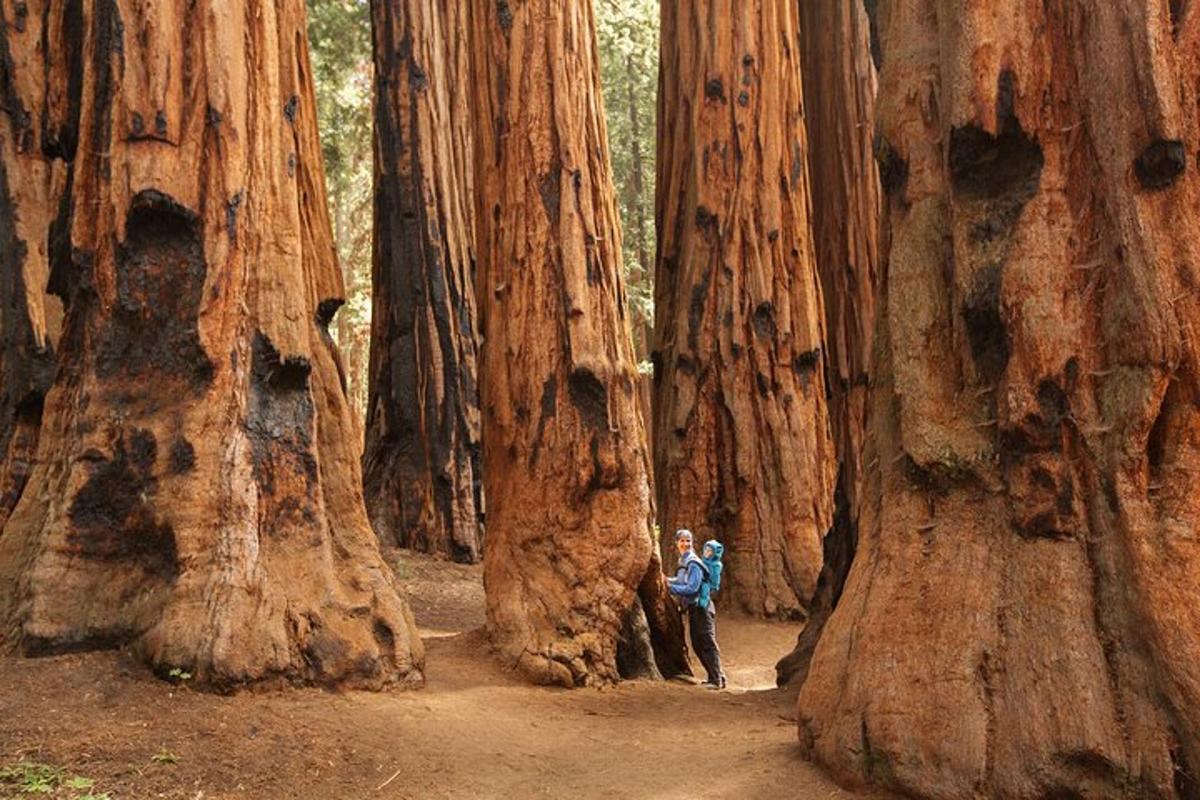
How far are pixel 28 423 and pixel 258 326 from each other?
107 inches

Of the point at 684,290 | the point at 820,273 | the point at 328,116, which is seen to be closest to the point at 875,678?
the point at 684,290

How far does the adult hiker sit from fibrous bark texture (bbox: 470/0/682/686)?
1.82 ft

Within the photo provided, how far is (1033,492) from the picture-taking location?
4109 millimetres

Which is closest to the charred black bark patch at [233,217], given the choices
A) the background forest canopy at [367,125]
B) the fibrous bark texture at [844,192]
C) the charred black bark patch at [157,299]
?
the charred black bark patch at [157,299]

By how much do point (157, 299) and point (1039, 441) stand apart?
382 cm

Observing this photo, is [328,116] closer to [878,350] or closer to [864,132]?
[864,132]

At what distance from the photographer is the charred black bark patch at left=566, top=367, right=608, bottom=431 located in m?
7.03

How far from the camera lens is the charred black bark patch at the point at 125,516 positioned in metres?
5.05

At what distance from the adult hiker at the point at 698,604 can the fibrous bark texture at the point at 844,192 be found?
4093 millimetres

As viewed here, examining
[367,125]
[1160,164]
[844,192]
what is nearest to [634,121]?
[367,125]

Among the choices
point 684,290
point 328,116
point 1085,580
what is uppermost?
point 328,116

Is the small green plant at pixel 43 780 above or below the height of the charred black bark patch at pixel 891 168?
below

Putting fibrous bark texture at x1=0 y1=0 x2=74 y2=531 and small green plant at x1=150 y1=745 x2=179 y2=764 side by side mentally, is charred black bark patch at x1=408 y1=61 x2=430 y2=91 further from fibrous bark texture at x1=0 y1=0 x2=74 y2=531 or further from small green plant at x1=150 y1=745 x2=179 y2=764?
small green plant at x1=150 y1=745 x2=179 y2=764

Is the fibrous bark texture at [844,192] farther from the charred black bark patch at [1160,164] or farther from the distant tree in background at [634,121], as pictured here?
the charred black bark patch at [1160,164]
